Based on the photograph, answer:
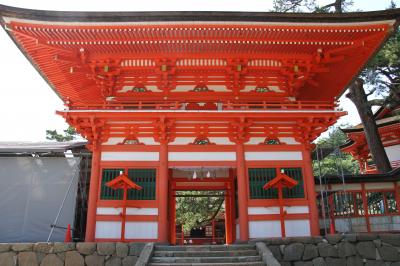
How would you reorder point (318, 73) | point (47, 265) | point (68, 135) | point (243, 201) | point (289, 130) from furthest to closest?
point (68, 135) < point (318, 73) < point (289, 130) < point (243, 201) < point (47, 265)

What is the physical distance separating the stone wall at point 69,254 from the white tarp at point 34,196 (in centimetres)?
214

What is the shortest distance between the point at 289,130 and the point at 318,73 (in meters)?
2.38

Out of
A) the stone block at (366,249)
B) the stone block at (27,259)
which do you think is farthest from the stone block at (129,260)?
the stone block at (366,249)

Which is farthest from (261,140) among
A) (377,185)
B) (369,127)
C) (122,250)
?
(369,127)

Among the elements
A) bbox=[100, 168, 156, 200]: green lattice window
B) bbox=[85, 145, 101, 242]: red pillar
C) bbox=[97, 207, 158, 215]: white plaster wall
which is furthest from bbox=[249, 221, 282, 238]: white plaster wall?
bbox=[85, 145, 101, 242]: red pillar

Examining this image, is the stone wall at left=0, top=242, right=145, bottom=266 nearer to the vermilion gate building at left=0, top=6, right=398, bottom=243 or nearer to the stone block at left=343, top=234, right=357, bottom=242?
the vermilion gate building at left=0, top=6, right=398, bottom=243

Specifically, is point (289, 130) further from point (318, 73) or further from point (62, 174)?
point (62, 174)

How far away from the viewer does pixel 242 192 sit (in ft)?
32.6

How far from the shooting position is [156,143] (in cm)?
1040

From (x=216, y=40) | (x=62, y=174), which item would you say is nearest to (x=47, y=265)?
(x=62, y=174)

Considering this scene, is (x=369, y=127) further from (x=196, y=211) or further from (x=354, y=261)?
(x=196, y=211)

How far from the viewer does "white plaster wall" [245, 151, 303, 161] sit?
10.4 meters

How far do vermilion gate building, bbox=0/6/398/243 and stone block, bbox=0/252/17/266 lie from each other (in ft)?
6.27

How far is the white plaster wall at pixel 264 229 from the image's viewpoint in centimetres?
974
